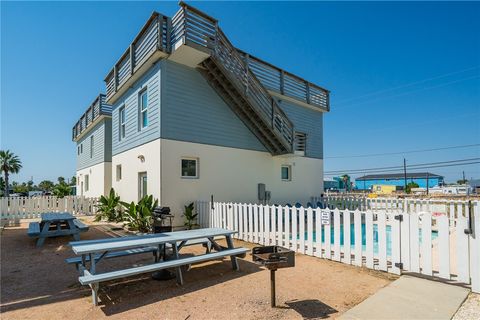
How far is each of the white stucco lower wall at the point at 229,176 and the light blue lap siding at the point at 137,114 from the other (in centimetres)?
123

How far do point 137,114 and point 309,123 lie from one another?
9.80 m

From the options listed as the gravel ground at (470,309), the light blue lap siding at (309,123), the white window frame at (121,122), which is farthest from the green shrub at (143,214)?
the light blue lap siding at (309,123)

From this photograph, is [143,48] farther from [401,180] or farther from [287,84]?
[401,180]

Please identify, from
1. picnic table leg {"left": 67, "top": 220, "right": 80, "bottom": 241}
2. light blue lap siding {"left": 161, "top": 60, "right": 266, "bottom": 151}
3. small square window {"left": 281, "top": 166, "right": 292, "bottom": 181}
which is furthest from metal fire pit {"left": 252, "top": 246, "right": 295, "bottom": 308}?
small square window {"left": 281, "top": 166, "right": 292, "bottom": 181}

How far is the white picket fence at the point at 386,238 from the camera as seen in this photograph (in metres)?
4.50

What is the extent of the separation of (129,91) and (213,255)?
10379 mm

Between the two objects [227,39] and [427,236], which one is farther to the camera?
[227,39]

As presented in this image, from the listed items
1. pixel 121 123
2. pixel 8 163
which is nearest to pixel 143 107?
pixel 121 123

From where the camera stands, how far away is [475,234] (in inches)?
173

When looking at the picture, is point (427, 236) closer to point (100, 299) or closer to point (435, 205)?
point (100, 299)

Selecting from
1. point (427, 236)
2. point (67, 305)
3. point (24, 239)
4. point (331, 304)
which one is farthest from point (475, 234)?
point (24, 239)

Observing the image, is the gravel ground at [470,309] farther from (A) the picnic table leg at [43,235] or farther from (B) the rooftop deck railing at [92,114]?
(B) the rooftop deck railing at [92,114]

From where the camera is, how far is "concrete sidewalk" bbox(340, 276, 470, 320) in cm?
351

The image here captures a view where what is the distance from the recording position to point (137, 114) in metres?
11.8
